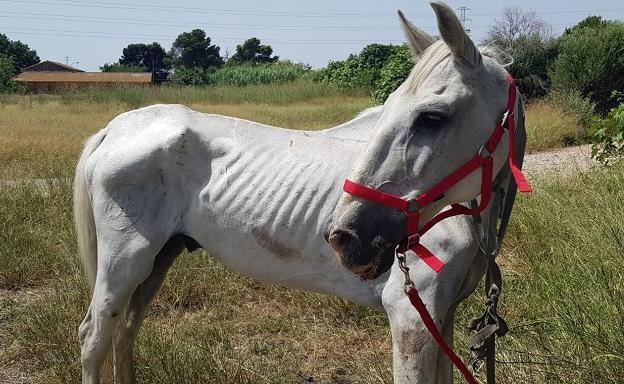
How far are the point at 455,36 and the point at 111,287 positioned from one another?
1856 millimetres

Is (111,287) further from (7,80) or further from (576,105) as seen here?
(7,80)

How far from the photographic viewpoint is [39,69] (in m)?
72.1

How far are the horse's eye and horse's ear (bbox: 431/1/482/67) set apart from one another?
200mm

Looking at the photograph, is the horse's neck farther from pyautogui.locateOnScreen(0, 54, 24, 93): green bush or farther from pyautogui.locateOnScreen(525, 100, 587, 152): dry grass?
pyautogui.locateOnScreen(0, 54, 24, 93): green bush

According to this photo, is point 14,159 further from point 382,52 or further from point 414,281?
point 382,52

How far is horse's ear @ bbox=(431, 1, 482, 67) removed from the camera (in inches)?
62.8

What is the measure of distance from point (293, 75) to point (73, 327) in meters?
33.9

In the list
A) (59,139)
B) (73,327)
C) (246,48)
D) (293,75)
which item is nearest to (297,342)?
(73,327)

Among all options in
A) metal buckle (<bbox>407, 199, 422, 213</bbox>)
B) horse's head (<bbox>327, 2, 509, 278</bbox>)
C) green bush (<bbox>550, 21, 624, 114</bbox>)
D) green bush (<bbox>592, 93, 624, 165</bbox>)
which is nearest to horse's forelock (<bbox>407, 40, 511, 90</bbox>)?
horse's head (<bbox>327, 2, 509, 278</bbox>)

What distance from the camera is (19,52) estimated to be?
244ft

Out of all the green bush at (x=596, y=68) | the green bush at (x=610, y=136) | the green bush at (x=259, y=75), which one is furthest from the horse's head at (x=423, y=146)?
the green bush at (x=259, y=75)

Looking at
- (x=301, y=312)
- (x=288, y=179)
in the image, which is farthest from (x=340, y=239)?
(x=301, y=312)

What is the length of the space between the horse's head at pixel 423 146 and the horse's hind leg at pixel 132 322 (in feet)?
4.98

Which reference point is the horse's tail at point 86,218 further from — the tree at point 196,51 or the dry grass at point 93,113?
the tree at point 196,51
